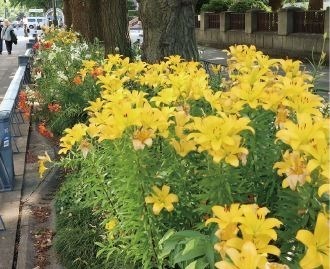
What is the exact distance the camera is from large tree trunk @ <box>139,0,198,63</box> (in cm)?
643

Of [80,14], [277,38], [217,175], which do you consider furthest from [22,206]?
[277,38]

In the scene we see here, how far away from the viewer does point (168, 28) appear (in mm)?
6531

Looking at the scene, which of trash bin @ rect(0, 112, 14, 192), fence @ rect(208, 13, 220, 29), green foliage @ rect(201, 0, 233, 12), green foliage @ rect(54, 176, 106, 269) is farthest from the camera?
green foliage @ rect(201, 0, 233, 12)

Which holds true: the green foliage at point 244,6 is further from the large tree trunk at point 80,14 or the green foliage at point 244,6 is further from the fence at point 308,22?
the large tree trunk at point 80,14

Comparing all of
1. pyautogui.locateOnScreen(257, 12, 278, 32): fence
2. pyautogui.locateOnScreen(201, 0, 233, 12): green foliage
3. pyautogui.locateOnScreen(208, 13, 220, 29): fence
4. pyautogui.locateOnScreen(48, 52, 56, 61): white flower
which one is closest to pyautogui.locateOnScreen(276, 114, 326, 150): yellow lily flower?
pyautogui.locateOnScreen(48, 52, 56, 61): white flower

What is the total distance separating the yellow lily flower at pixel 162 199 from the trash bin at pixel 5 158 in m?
3.61

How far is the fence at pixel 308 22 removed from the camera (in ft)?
68.0

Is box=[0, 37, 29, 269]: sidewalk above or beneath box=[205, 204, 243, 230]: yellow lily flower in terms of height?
beneath

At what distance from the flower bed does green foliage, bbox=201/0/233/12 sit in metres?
30.0

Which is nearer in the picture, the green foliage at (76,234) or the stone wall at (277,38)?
the green foliage at (76,234)

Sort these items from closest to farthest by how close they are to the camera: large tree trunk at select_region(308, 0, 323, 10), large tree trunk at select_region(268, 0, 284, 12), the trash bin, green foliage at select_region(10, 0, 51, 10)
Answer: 1. the trash bin
2. large tree trunk at select_region(308, 0, 323, 10)
3. large tree trunk at select_region(268, 0, 284, 12)
4. green foliage at select_region(10, 0, 51, 10)

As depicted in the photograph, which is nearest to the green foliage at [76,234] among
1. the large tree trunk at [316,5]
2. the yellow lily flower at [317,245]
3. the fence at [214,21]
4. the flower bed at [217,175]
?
the flower bed at [217,175]

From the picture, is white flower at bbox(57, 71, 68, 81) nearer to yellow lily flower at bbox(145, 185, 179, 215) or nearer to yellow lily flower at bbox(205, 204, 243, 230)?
yellow lily flower at bbox(145, 185, 179, 215)

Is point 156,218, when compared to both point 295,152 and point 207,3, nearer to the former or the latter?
point 295,152
